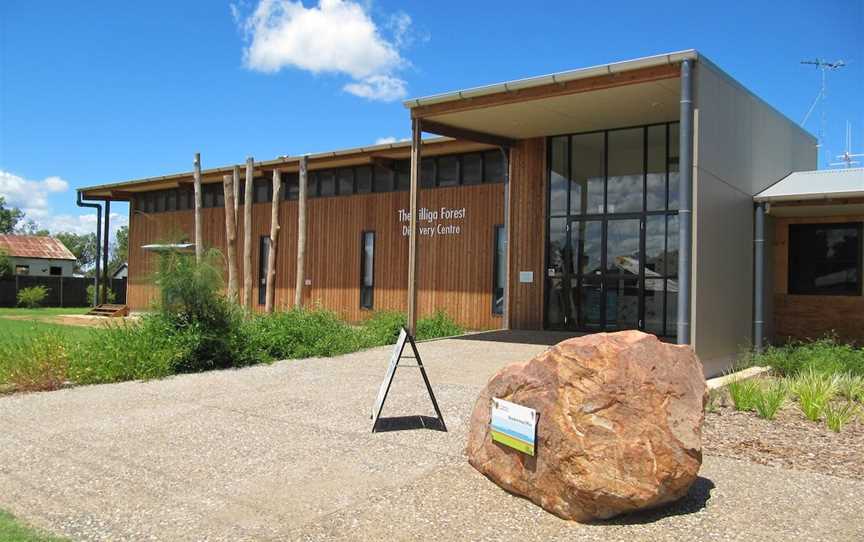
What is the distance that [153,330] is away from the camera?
11.2 meters

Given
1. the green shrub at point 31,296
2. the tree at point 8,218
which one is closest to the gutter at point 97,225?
the green shrub at point 31,296

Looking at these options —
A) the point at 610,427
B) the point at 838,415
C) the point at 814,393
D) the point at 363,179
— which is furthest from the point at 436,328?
the point at 610,427

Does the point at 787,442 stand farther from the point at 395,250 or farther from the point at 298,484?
the point at 395,250

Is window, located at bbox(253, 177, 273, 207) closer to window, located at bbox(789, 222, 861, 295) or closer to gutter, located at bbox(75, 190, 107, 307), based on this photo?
gutter, located at bbox(75, 190, 107, 307)

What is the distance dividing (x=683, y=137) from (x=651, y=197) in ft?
16.2

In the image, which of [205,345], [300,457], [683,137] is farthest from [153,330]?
[683,137]

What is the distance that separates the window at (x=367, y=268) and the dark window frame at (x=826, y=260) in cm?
1060

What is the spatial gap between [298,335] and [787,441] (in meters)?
8.42

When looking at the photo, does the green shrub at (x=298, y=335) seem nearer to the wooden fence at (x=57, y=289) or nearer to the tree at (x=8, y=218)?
the wooden fence at (x=57, y=289)

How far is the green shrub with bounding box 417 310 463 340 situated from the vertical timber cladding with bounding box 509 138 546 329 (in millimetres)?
1634

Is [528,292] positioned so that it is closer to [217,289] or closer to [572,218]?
[572,218]

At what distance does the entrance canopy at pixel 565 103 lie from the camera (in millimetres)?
11492

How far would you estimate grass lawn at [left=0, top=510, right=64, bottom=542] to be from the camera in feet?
14.7

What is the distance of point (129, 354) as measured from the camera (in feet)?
34.7
